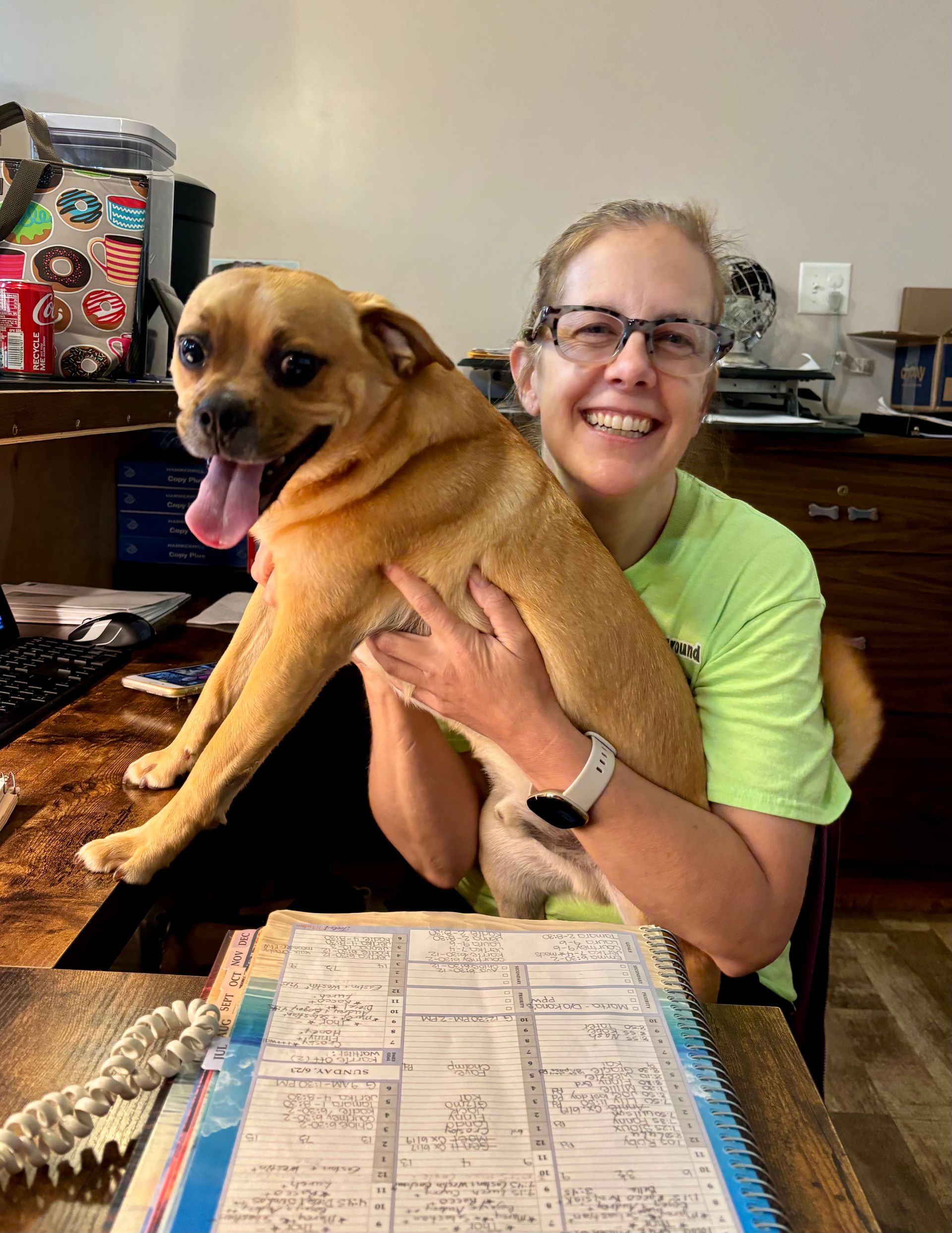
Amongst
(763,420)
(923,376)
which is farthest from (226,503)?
(923,376)

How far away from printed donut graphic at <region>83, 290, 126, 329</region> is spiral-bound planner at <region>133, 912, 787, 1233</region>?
3.85ft

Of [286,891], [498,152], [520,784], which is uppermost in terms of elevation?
[498,152]

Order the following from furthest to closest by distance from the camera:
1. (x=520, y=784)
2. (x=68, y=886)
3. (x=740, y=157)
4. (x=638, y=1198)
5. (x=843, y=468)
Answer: (x=740, y=157)
(x=843, y=468)
(x=520, y=784)
(x=68, y=886)
(x=638, y=1198)

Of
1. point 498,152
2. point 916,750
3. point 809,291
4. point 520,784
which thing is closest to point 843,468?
point 809,291

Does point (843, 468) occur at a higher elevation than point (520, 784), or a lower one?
higher

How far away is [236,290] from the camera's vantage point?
89cm

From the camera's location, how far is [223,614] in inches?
68.1

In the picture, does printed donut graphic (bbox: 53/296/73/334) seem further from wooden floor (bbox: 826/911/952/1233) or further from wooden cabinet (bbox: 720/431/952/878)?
wooden floor (bbox: 826/911/952/1233)

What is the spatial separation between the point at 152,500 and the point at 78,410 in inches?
37.4

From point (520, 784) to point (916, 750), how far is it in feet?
5.57

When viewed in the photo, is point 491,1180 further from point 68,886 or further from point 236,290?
point 236,290

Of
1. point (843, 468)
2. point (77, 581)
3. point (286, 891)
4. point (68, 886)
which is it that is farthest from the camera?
point (843, 468)

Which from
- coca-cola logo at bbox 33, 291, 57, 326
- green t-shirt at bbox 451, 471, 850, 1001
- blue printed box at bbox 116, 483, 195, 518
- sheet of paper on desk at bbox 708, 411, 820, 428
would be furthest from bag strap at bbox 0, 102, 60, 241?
sheet of paper on desk at bbox 708, 411, 820, 428

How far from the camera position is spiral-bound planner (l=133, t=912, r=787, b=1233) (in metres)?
0.46
